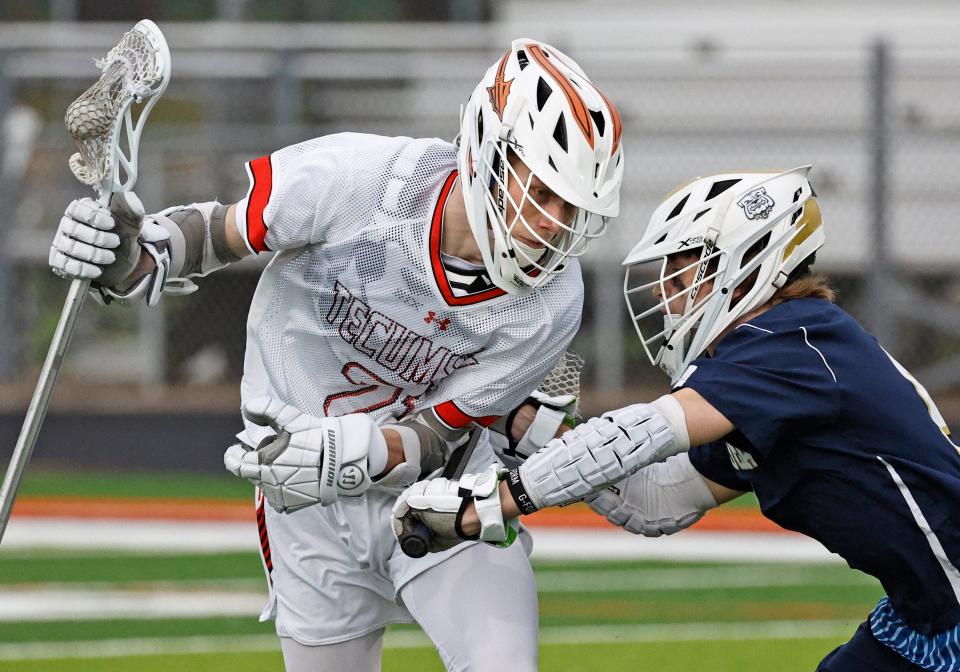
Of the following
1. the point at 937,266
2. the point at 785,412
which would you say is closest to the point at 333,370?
the point at 785,412

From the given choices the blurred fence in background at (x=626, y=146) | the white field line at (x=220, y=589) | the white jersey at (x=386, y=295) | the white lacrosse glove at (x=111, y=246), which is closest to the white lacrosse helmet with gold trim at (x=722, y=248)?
the white jersey at (x=386, y=295)

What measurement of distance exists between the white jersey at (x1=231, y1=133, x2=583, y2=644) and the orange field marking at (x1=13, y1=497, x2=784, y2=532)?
4.98 m

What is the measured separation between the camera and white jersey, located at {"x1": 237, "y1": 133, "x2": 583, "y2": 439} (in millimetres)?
3807

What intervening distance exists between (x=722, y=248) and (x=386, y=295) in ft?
2.87

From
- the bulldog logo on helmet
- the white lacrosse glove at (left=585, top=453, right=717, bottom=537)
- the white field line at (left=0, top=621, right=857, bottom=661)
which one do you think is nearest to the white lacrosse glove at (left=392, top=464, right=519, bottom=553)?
the white lacrosse glove at (left=585, top=453, right=717, bottom=537)

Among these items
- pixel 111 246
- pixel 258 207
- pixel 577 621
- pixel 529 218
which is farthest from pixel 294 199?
pixel 577 621

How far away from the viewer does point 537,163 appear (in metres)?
3.57

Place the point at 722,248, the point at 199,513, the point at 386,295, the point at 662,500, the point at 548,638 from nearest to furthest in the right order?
the point at 722,248 → the point at 386,295 → the point at 662,500 → the point at 548,638 → the point at 199,513

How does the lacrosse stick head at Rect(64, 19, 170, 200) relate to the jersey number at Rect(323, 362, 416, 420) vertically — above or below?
above

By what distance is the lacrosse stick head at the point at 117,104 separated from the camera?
3.77m

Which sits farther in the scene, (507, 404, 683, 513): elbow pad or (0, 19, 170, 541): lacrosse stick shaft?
(0, 19, 170, 541): lacrosse stick shaft

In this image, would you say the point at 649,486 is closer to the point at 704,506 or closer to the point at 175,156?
the point at 704,506

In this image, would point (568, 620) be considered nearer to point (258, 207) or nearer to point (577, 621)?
point (577, 621)

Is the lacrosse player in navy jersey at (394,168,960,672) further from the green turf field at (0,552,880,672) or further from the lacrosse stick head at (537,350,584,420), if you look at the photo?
the green turf field at (0,552,880,672)
